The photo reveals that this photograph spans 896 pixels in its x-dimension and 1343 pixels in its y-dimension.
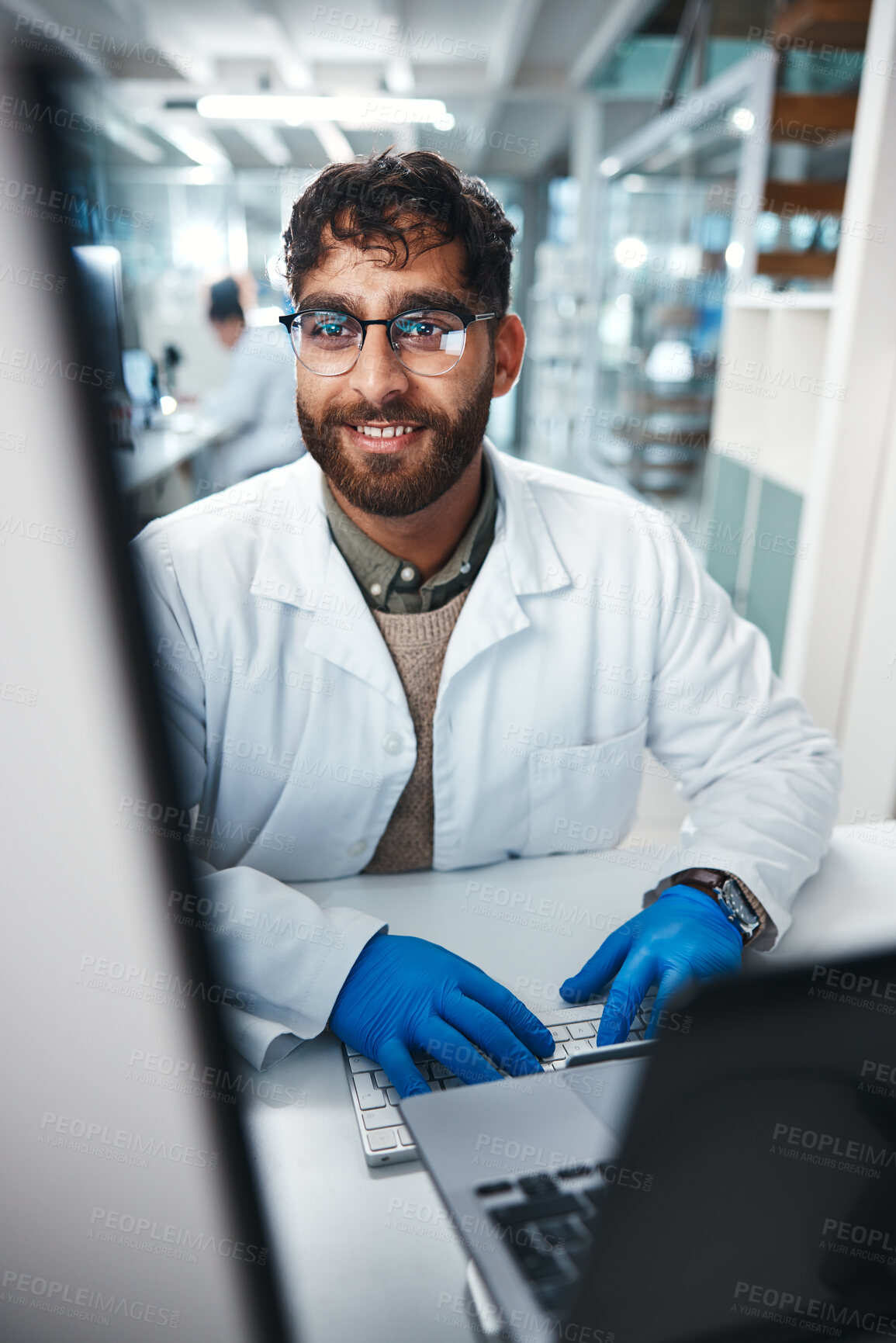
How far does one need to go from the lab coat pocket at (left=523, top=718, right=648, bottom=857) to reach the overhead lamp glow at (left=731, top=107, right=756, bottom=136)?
7.25 feet

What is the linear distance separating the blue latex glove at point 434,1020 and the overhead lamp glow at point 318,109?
5.38 metres

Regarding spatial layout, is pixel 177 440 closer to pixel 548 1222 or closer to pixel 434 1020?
pixel 434 1020

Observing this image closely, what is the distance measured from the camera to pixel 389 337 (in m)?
1.17

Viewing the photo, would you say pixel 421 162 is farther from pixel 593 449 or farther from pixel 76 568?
pixel 593 449

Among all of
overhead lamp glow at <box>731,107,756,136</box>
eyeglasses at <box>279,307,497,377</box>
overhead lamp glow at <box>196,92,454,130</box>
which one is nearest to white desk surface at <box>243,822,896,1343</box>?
eyeglasses at <box>279,307,497,377</box>

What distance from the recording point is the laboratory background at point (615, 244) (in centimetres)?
200

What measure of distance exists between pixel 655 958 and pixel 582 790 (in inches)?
19.4

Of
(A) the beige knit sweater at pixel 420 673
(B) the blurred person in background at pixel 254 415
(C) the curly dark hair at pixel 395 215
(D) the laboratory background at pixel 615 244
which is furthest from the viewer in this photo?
(B) the blurred person in background at pixel 254 415

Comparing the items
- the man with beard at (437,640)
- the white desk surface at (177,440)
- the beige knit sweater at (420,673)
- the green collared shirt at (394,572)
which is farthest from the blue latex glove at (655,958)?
the white desk surface at (177,440)

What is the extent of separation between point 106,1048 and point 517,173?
9547 mm

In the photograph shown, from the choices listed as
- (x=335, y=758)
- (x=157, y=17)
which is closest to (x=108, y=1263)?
(x=335, y=758)

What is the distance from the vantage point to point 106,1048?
0.35m

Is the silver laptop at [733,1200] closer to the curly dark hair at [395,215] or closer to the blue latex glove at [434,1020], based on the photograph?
the blue latex glove at [434,1020]

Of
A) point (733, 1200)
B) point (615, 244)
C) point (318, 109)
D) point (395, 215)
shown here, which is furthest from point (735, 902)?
point (318, 109)
